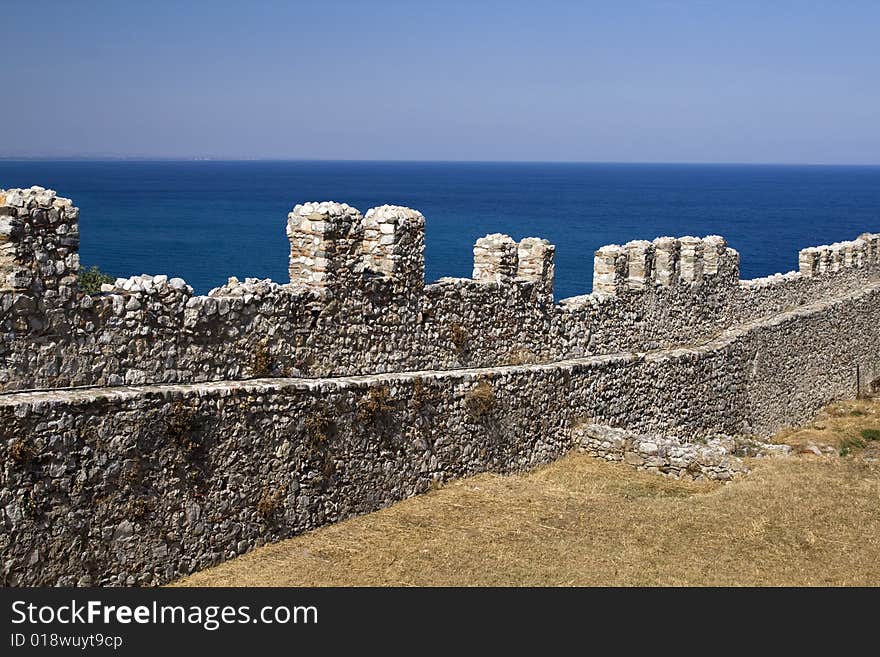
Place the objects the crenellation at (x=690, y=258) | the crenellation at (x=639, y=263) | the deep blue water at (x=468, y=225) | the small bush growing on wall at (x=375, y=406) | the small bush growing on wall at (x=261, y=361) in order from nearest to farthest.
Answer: the small bush growing on wall at (x=261, y=361) → the small bush growing on wall at (x=375, y=406) → the crenellation at (x=639, y=263) → the crenellation at (x=690, y=258) → the deep blue water at (x=468, y=225)

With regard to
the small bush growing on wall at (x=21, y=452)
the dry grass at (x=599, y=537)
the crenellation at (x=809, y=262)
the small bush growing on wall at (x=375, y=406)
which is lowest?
the dry grass at (x=599, y=537)

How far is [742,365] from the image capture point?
20.5 m

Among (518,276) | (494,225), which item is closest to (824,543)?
(518,276)

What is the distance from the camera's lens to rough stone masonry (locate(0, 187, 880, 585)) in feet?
29.5

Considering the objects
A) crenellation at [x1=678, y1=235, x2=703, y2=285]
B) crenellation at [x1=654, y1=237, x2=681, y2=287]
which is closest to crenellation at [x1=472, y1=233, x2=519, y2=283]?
crenellation at [x1=654, y1=237, x2=681, y2=287]

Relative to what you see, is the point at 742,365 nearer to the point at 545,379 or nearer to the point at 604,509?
the point at 545,379

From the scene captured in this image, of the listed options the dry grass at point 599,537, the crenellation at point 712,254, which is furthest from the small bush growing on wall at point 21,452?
the crenellation at point 712,254

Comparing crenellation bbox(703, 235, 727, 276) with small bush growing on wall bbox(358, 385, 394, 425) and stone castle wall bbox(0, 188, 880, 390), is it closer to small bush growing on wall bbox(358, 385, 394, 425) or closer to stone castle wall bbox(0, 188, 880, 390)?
stone castle wall bbox(0, 188, 880, 390)

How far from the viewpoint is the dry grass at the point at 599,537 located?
10.4 meters

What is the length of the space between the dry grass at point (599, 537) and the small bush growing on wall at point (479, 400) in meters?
0.91

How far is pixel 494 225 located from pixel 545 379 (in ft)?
231

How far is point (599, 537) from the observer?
461 inches

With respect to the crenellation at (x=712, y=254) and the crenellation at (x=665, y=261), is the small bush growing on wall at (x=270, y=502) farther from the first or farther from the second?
the crenellation at (x=712, y=254)

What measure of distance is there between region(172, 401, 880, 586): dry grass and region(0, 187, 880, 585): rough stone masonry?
506 millimetres
